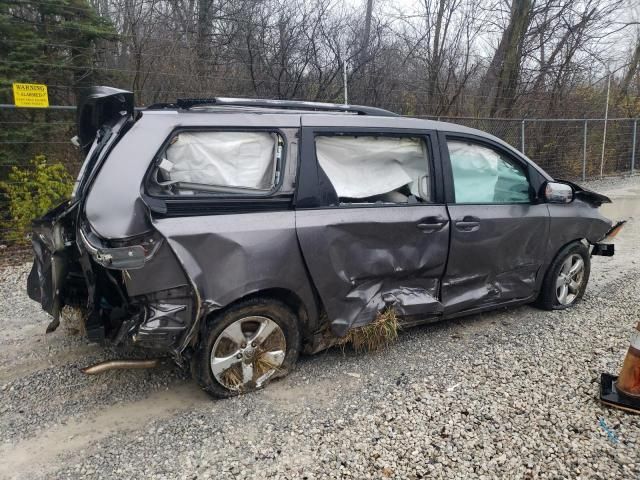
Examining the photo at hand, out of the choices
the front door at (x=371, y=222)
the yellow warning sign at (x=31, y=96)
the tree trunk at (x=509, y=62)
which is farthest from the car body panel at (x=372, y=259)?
the tree trunk at (x=509, y=62)

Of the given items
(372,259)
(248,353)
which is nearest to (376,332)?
(372,259)

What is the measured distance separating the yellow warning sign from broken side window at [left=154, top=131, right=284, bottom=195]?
464cm

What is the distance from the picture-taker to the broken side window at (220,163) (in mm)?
2977

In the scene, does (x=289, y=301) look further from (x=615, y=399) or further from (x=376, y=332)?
(x=615, y=399)

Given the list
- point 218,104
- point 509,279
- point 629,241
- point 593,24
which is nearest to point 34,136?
point 218,104

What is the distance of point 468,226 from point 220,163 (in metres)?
2.03

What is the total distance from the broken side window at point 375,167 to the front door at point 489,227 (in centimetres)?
24

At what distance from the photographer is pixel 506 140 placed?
1284cm

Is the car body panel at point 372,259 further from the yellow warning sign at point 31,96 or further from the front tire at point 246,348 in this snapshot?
the yellow warning sign at point 31,96

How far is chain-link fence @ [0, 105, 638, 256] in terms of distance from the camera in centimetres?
692

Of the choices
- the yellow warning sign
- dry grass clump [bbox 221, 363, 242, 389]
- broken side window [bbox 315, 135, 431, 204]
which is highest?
the yellow warning sign

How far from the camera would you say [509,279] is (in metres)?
4.38

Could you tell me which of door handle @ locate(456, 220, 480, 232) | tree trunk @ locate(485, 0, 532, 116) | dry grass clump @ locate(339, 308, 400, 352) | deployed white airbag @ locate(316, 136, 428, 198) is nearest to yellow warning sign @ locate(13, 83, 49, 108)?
deployed white airbag @ locate(316, 136, 428, 198)

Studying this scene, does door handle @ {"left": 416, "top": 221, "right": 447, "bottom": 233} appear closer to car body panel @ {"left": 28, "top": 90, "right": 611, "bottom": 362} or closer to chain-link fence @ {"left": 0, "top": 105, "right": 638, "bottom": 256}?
car body panel @ {"left": 28, "top": 90, "right": 611, "bottom": 362}
